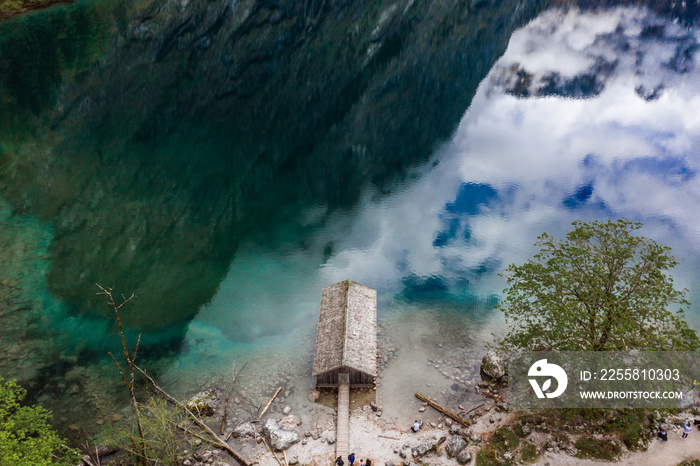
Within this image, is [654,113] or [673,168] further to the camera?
[654,113]

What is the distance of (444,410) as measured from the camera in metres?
36.9

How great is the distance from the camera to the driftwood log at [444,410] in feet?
118

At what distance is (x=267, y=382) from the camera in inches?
1567

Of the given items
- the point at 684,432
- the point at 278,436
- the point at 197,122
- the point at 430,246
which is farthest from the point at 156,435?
the point at 197,122

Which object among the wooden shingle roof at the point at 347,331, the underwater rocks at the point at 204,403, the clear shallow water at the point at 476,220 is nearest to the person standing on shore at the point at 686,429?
the clear shallow water at the point at 476,220

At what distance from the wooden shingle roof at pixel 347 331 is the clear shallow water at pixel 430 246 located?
10.3 ft

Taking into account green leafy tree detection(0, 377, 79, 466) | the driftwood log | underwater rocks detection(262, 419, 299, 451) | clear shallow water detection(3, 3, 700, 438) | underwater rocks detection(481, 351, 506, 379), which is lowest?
green leafy tree detection(0, 377, 79, 466)

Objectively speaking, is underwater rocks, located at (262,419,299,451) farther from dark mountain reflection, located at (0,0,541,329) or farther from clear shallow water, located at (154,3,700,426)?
dark mountain reflection, located at (0,0,541,329)

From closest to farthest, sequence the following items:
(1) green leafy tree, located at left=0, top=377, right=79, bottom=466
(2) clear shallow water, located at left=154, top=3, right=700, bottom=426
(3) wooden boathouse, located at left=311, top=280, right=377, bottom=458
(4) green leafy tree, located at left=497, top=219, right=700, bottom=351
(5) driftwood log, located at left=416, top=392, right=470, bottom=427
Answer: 1. (1) green leafy tree, located at left=0, top=377, right=79, bottom=466
2. (4) green leafy tree, located at left=497, top=219, right=700, bottom=351
3. (5) driftwood log, located at left=416, top=392, right=470, bottom=427
4. (3) wooden boathouse, located at left=311, top=280, right=377, bottom=458
5. (2) clear shallow water, located at left=154, top=3, right=700, bottom=426

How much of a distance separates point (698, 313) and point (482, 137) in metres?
56.1

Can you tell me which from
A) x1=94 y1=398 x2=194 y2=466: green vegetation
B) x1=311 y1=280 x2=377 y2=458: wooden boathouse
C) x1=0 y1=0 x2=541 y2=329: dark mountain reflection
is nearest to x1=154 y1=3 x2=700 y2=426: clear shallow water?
x1=311 y1=280 x2=377 y2=458: wooden boathouse

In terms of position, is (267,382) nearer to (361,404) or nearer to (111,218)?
(361,404)

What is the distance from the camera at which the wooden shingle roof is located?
3766 centimetres

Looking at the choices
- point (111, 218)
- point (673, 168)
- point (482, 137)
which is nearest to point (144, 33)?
point (111, 218)
